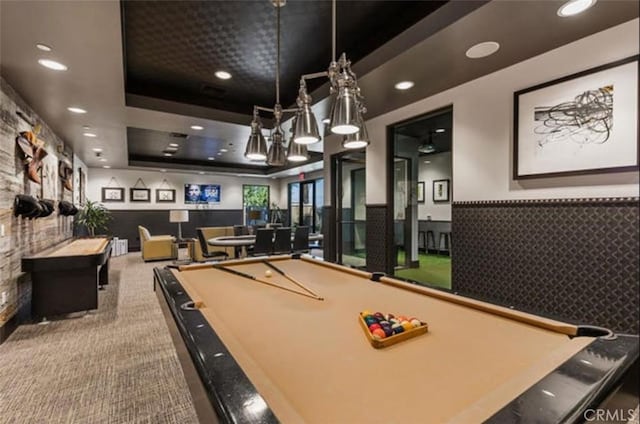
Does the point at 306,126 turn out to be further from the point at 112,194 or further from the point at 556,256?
the point at 112,194

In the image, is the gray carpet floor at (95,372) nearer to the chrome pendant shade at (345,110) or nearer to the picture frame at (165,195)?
the chrome pendant shade at (345,110)


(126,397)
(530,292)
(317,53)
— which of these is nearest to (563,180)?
(530,292)

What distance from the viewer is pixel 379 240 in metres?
4.41

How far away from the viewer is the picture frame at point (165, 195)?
9.81 meters

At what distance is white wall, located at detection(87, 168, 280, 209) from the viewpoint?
9023mm

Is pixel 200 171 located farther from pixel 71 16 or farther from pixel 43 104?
pixel 71 16

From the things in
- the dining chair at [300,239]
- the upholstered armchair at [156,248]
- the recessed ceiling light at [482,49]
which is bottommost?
the upholstered armchair at [156,248]

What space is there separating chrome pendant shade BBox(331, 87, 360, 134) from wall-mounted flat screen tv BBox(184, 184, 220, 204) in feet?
31.6

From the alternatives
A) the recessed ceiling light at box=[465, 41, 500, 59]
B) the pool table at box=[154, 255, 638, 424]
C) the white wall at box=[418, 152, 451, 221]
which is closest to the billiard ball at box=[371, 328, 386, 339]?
the pool table at box=[154, 255, 638, 424]

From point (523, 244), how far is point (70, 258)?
4.61 meters

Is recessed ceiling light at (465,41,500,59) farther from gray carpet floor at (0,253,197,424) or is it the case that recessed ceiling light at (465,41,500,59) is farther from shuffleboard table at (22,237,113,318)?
shuffleboard table at (22,237,113,318)

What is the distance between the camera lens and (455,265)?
3262 millimetres

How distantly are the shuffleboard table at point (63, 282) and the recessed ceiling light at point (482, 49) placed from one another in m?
4.33

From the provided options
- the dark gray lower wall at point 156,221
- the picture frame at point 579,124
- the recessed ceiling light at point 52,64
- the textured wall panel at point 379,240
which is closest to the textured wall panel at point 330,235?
the textured wall panel at point 379,240
